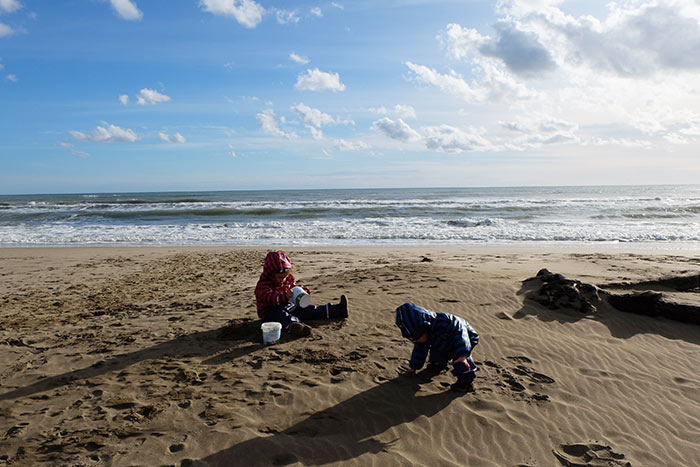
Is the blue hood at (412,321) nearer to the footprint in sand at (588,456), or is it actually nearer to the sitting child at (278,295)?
the footprint in sand at (588,456)

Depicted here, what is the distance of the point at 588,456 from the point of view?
3297 mm

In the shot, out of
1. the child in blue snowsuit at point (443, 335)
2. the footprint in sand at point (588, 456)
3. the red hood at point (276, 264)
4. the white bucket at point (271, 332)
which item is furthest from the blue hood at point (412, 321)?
the red hood at point (276, 264)

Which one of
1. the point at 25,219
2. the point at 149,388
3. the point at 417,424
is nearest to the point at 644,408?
the point at 417,424

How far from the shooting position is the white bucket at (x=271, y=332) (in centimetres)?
518

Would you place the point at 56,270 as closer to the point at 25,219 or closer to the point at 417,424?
the point at 417,424

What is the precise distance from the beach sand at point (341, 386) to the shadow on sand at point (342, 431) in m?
0.02

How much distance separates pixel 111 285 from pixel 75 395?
18.5ft

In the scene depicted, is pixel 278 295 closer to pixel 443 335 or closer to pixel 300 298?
pixel 300 298

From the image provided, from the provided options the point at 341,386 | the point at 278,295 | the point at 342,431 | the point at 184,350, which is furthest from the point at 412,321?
the point at 184,350

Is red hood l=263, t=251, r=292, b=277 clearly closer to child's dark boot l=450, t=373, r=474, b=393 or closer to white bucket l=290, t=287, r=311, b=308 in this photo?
white bucket l=290, t=287, r=311, b=308

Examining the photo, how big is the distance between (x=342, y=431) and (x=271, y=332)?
1966mm

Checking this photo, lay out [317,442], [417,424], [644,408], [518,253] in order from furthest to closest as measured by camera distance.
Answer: [518,253] < [644,408] < [417,424] < [317,442]

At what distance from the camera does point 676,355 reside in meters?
5.18

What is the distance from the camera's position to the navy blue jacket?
13.1 feet
